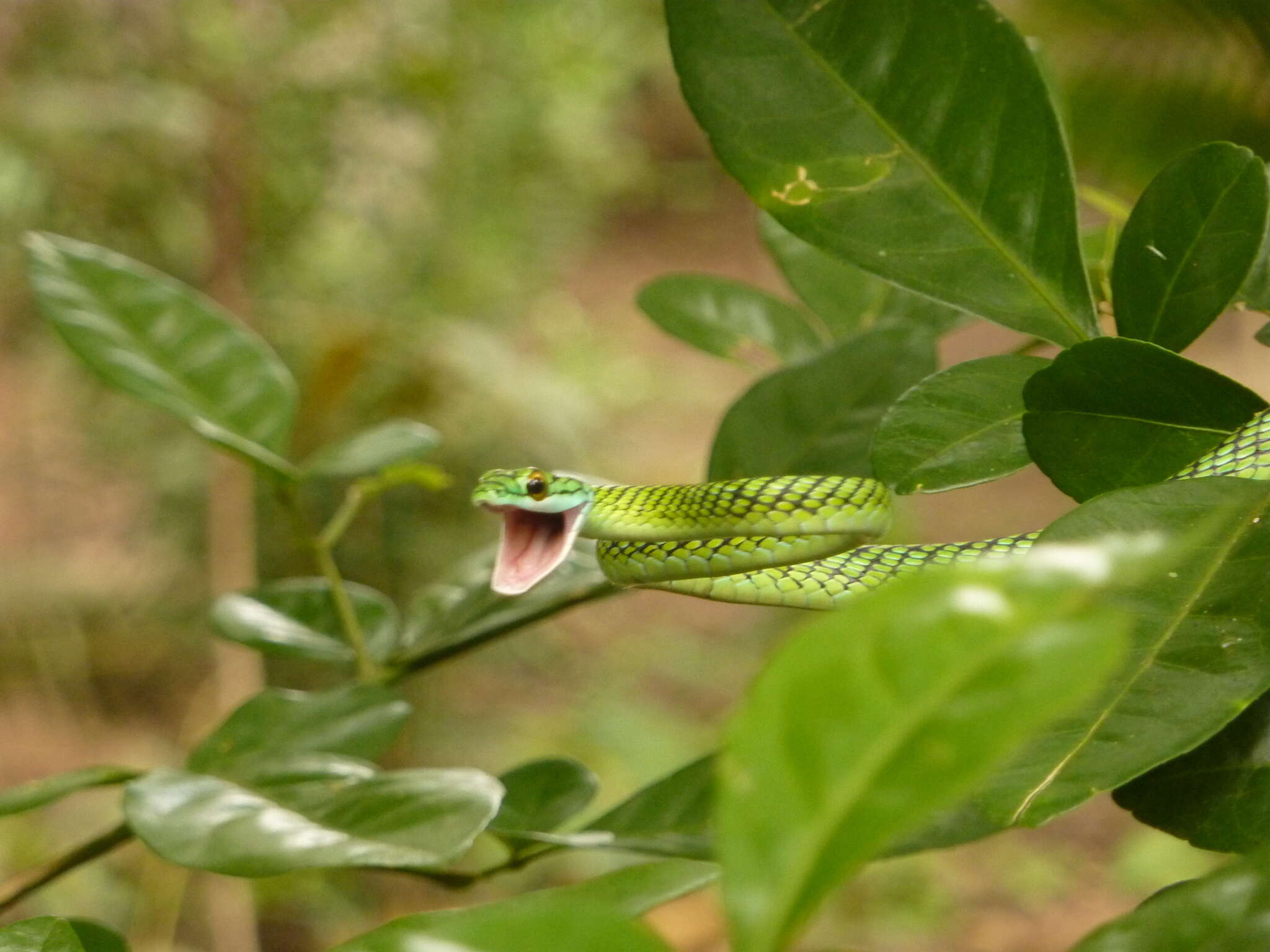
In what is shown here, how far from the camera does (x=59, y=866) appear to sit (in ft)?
2.76

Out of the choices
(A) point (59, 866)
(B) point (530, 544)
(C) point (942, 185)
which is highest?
(C) point (942, 185)

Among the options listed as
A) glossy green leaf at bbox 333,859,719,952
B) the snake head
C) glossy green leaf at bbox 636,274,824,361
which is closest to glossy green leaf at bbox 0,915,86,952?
glossy green leaf at bbox 333,859,719,952

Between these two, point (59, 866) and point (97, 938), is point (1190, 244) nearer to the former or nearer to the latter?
point (97, 938)

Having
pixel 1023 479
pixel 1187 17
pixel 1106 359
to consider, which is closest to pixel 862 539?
pixel 1106 359

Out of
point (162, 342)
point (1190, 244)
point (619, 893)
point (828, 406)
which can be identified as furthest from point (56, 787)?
point (1190, 244)

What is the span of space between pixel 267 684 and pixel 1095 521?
308cm

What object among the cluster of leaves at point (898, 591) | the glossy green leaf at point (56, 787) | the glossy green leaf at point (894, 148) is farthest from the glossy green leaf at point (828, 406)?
the glossy green leaf at point (56, 787)

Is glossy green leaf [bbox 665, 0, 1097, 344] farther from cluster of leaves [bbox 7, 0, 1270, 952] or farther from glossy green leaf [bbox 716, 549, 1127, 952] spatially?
glossy green leaf [bbox 716, 549, 1127, 952]

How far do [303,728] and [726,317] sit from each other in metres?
0.58

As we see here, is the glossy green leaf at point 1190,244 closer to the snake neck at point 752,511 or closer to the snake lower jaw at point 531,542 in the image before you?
the snake neck at point 752,511

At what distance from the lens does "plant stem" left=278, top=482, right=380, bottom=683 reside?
1.00 meters

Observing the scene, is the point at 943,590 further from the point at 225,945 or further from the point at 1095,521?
the point at 225,945

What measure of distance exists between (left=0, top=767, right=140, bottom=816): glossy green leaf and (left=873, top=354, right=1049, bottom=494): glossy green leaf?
609 millimetres

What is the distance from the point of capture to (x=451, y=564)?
328 cm
